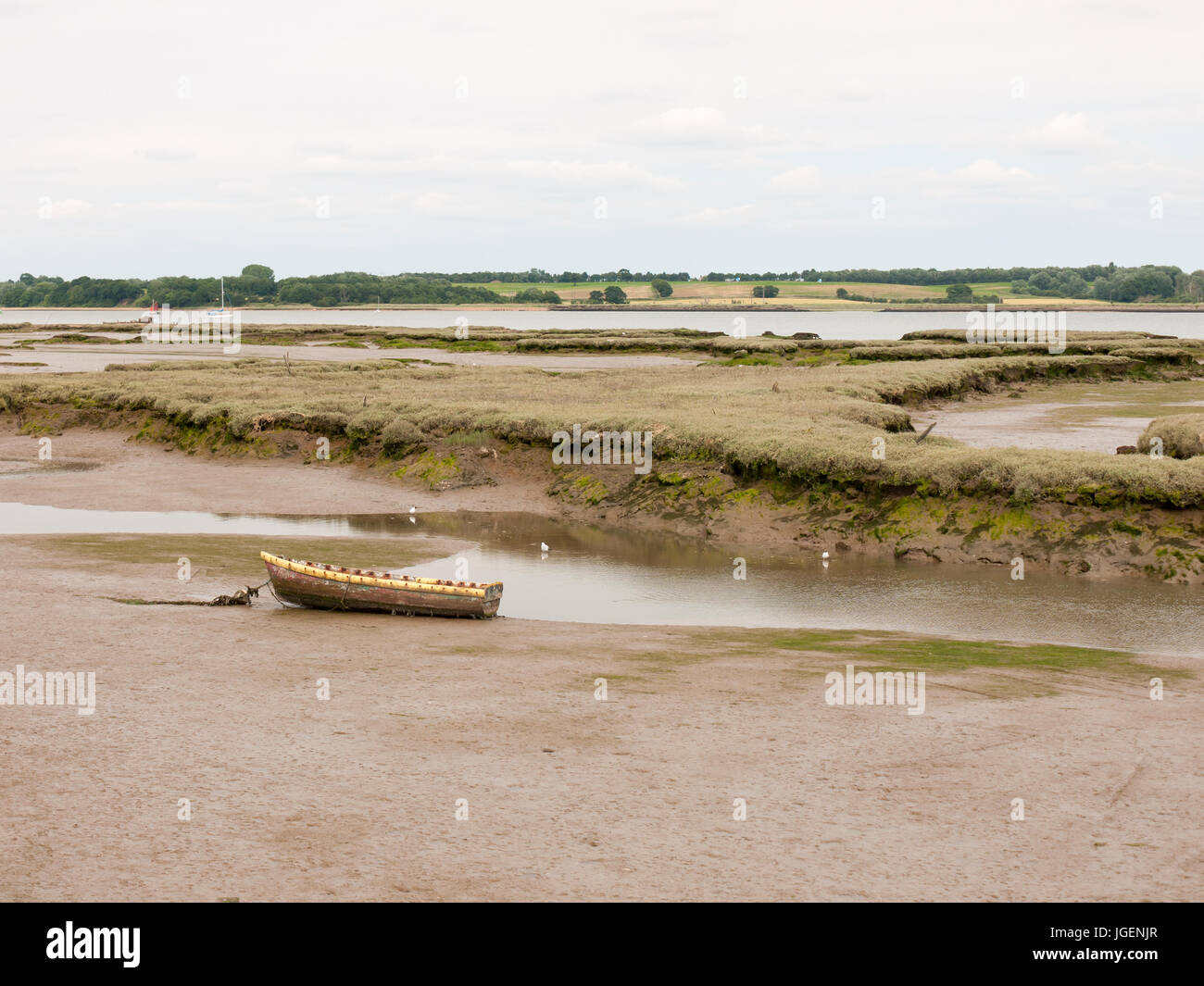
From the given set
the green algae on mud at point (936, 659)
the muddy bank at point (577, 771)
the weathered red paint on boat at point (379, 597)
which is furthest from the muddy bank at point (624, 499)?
the weathered red paint on boat at point (379, 597)

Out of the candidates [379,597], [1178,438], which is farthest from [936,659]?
[1178,438]

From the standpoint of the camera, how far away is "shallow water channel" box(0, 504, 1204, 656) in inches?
882

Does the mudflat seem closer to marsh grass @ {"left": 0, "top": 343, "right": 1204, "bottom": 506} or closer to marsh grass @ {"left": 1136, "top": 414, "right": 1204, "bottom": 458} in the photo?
marsh grass @ {"left": 0, "top": 343, "right": 1204, "bottom": 506}

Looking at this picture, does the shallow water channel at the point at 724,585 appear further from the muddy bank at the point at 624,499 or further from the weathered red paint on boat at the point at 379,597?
the weathered red paint on boat at the point at 379,597

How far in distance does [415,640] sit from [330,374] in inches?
1854

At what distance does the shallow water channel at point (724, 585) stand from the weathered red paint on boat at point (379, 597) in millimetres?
1598

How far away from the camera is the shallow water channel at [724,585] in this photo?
22.4 m

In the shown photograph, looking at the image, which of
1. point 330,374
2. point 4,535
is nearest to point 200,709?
point 4,535

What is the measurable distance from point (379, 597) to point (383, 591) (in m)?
0.19

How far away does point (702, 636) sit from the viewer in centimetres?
2102

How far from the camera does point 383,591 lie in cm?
2178

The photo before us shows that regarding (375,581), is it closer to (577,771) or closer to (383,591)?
(383,591)

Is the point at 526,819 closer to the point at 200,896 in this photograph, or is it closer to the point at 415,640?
the point at 200,896

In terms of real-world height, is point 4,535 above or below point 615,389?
below
